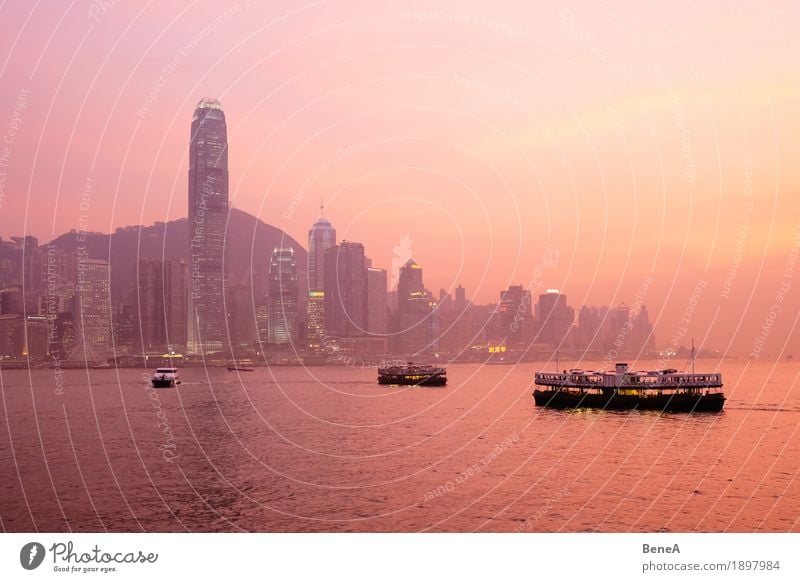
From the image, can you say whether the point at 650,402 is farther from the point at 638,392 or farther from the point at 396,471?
the point at 396,471

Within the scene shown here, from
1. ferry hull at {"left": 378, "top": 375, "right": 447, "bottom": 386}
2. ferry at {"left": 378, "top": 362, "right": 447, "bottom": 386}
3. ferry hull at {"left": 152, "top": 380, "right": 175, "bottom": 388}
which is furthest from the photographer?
ferry hull at {"left": 378, "top": 375, "right": 447, "bottom": 386}

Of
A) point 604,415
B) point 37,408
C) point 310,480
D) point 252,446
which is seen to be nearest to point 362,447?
point 252,446

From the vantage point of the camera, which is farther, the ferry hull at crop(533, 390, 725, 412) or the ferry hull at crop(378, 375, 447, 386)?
the ferry hull at crop(378, 375, 447, 386)

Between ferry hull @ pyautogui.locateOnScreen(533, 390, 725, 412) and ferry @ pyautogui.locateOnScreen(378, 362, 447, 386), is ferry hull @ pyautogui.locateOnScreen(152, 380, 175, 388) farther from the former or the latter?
ferry hull @ pyautogui.locateOnScreen(533, 390, 725, 412)

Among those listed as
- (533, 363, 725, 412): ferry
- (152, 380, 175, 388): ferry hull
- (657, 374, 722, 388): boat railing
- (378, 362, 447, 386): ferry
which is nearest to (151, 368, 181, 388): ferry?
(152, 380, 175, 388): ferry hull

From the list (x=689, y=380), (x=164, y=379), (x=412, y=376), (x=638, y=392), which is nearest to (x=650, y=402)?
(x=638, y=392)

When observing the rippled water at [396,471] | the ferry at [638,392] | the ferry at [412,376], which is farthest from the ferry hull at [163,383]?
the ferry at [638,392]

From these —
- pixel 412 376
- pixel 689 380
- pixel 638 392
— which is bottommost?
pixel 412 376
